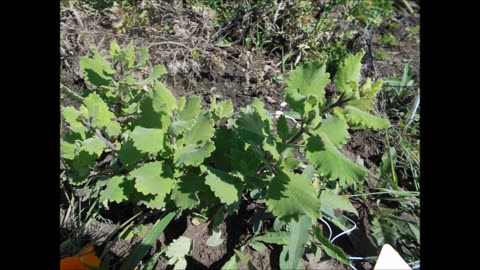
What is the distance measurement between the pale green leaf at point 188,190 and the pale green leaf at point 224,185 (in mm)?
89

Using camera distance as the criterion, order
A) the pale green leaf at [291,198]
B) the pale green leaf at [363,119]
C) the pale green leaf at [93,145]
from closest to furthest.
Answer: the pale green leaf at [363,119] < the pale green leaf at [291,198] < the pale green leaf at [93,145]

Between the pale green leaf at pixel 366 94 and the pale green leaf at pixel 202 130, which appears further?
the pale green leaf at pixel 202 130

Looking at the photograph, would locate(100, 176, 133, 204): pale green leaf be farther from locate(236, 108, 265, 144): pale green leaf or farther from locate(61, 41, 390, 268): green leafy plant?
locate(236, 108, 265, 144): pale green leaf

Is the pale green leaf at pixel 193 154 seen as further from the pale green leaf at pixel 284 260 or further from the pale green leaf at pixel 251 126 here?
the pale green leaf at pixel 284 260

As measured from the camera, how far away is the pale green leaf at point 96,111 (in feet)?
4.96

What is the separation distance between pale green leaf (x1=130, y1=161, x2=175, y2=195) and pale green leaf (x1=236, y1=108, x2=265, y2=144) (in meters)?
0.31

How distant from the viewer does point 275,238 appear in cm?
174

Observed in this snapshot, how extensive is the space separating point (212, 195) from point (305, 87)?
21.4 inches

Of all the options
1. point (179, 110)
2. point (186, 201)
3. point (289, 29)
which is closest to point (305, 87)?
point (179, 110)

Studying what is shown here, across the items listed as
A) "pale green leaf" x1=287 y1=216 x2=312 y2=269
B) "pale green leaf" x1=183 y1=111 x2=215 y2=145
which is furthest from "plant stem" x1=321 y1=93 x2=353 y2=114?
"pale green leaf" x1=287 y1=216 x2=312 y2=269

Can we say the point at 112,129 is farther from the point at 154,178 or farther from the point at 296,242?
the point at 296,242

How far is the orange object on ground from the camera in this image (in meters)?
1.42

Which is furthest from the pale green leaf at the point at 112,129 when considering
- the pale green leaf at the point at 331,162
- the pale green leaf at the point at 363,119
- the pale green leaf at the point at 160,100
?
the pale green leaf at the point at 363,119
